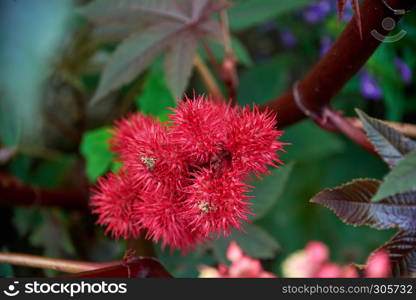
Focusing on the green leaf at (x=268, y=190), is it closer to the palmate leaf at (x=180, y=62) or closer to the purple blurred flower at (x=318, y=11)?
the palmate leaf at (x=180, y=62)

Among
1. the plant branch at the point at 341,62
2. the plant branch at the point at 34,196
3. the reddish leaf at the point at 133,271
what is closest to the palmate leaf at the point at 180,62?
the plant branch at the point at 341,62

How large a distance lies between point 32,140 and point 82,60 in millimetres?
212

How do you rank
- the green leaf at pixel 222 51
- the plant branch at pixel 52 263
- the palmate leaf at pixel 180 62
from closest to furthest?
the plant branch at pixel 52 263 < the palmate leaf at pixel 180 62 < the green leaf at pixel 222 51

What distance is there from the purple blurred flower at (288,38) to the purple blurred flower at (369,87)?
28 cm

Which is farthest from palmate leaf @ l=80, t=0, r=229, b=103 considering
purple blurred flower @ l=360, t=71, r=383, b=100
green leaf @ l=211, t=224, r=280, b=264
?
purple blurred flower @ l=360, t=71, r=383, b=100

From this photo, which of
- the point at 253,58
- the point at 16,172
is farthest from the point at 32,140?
the point at 253,58

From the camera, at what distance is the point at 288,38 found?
42.6 inches

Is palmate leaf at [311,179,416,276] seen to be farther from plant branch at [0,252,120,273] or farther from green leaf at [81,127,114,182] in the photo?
green leaf at [81,127,114,182]

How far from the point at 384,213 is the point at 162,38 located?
15.2 inches

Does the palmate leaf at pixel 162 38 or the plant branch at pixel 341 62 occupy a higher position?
the palmate leaf at pixel 162 38

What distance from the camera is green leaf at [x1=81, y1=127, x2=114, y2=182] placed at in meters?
0.71

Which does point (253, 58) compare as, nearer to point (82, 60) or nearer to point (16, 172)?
point (82, 60)

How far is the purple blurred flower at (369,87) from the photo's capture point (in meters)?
0.80

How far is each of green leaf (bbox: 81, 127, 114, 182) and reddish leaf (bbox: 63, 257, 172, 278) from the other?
11.2 inches
